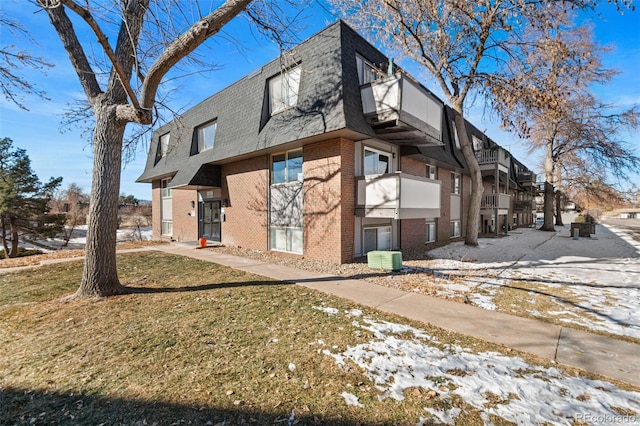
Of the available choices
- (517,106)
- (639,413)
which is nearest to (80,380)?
(639,413)

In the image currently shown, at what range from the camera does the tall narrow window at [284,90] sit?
10133mm

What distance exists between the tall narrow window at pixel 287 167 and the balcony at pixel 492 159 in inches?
542

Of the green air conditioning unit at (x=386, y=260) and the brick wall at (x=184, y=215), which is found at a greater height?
the brick wall at (x=184, y=215)

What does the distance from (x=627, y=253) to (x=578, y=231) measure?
6.67m

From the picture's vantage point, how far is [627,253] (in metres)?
11.5

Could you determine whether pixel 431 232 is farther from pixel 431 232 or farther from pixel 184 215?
pixel 184 215

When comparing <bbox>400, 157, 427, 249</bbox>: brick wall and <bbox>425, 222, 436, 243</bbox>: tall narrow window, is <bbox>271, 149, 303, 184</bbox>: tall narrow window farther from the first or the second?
<bbox>425, 222, 436, 243</bbox>: tall narrow window

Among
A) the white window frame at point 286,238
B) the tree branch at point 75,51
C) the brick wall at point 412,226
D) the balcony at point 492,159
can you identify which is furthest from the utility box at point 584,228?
the tree branch at point 75,51

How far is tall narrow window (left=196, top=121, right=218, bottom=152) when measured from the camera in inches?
559

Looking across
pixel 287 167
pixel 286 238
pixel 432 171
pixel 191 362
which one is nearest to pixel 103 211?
pixel 191 362

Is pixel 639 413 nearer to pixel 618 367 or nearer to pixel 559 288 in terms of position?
pixel 618 367

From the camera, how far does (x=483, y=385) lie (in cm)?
292

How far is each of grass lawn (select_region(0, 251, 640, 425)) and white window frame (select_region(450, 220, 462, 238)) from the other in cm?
1338

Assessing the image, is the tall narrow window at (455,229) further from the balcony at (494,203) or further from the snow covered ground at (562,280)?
the snow covered ground at (562,280)
